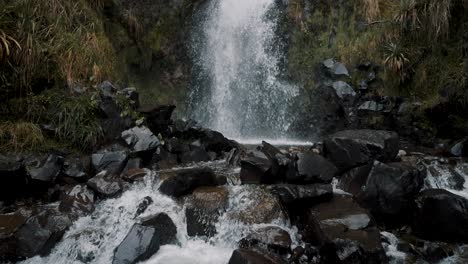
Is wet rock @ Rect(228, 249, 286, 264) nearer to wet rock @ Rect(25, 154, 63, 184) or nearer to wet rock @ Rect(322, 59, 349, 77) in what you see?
wet rock @ Rect(25, 154, 63, 184)

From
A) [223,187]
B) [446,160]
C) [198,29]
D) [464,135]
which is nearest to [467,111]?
[464,135]

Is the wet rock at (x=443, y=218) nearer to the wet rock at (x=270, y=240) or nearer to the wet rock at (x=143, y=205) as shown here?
the wet rock at (x=270, y=240)

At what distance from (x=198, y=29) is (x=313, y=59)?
12.5 ft

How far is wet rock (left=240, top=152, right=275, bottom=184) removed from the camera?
6469 millimetres

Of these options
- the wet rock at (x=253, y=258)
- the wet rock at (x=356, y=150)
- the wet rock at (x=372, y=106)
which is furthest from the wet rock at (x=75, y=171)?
the wet rock at (x=372, y=106)

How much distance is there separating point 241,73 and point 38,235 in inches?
325

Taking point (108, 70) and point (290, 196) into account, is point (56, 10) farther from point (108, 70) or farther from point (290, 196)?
point (290, 196)

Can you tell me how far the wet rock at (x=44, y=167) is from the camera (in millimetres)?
6473

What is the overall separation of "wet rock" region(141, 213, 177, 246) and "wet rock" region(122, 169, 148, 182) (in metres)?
1.27

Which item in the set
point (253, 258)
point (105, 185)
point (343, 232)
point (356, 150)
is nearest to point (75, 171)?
point (105, 185)

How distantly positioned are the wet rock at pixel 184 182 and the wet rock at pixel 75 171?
5.42ft

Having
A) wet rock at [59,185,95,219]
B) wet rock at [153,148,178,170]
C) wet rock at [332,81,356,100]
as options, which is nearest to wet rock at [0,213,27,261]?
wet rock at [59,185,95,219]

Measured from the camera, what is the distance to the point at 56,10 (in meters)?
8.71

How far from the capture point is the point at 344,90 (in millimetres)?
10961
